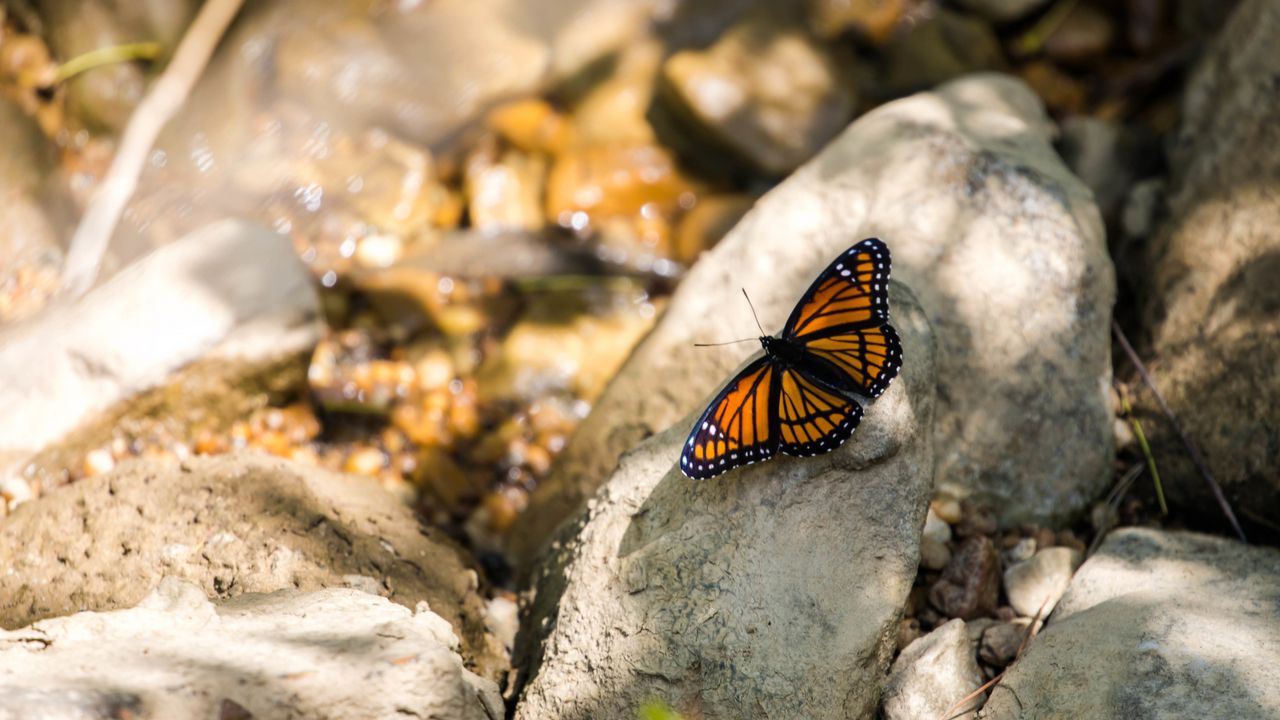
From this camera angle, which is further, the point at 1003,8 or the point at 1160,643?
the point at 1003,8

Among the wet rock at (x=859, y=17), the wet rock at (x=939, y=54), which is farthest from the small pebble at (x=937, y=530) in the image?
the wet rock at (x=859, y=17)

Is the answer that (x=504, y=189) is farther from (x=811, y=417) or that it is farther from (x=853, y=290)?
(x=811, y=417)

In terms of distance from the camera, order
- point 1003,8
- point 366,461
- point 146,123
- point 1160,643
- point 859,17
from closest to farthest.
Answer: point 1160,643, point 366,461, point 146,123, point 1003,8, point 859,17

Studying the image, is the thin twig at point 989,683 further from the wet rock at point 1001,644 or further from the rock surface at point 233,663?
the rock surface at point 233,663

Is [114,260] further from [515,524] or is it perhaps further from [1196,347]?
[1196,347]

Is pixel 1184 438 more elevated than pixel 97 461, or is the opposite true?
pixel 97 461

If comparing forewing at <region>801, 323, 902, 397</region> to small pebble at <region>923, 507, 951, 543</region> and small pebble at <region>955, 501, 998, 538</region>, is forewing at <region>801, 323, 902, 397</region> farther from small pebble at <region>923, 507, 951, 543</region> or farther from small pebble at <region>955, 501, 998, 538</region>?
small pebble at <region>955, 501, 998, 538</region>

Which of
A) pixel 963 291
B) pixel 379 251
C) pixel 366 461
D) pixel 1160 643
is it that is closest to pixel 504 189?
pixel 379 251
